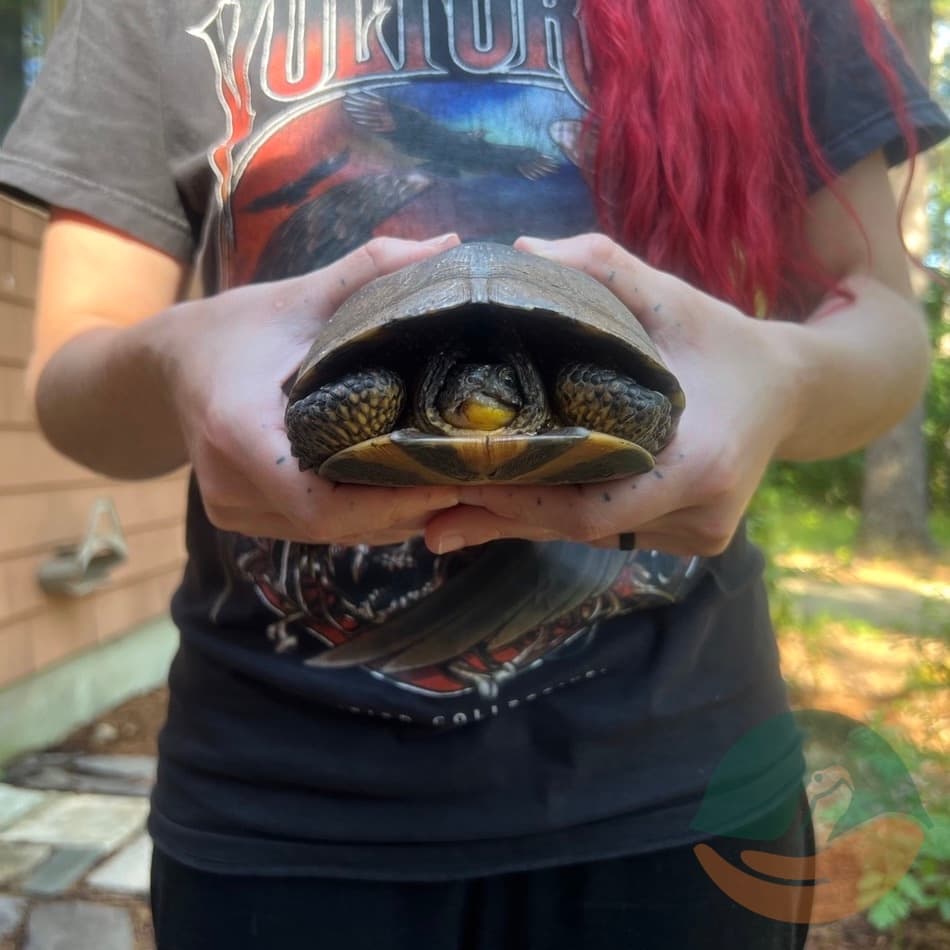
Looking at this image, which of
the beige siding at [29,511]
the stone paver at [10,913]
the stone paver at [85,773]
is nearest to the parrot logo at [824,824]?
the stone paver at [10,913]

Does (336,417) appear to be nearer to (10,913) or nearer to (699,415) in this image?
(699,415)

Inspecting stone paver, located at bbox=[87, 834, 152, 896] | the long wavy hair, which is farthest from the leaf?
stone paver, located at bbox=[87, 834, 152, 896]

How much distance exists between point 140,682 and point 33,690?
0.66m

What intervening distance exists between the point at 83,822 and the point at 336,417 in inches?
86.3

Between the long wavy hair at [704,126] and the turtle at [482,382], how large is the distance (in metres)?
0.24

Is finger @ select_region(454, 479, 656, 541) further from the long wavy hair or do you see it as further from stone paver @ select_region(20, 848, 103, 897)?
stone paver @ select_region(20, 848, 103, 897)

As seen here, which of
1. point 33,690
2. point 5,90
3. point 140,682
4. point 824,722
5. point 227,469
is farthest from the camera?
point 140,682

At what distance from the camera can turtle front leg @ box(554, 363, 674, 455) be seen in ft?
2.54

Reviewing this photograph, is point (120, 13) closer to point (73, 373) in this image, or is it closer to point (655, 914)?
point (73, 373)

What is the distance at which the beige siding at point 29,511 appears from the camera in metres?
2.72

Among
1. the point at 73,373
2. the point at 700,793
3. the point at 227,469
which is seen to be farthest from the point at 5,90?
the point at 700,793

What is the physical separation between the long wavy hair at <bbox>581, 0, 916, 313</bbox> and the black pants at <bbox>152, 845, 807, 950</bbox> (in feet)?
2.28

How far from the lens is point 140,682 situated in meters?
3.50

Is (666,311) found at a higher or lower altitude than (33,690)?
higher
